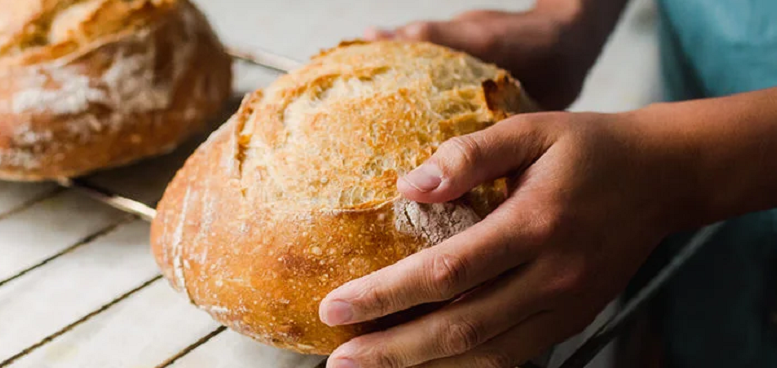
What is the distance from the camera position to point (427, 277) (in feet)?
2.10

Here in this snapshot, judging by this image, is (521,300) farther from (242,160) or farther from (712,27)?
(712,27)

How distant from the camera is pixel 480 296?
68cm

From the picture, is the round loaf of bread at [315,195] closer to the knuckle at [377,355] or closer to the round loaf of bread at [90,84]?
the knuckle at [377,355]

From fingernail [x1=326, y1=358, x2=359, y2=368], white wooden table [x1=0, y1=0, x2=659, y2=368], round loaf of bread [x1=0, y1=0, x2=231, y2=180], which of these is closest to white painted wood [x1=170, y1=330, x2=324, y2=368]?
white wooden table [x1=0, y1=0, x2=659, y2=368]

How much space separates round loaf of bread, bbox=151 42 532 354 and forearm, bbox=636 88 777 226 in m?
0.17

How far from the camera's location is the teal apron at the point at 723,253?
1001 mm

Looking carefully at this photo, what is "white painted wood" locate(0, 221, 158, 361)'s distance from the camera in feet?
2.80

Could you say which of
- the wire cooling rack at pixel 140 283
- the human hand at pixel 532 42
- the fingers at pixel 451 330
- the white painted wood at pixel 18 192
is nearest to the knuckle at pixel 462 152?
the fingers at pixel 451 330

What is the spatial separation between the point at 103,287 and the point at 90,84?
0.29 m

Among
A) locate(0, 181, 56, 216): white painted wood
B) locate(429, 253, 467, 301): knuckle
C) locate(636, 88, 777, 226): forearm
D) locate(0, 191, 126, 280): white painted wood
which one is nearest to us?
locate(429, 253, 467, 301): knuckle

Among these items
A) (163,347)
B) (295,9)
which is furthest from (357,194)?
(295,9)

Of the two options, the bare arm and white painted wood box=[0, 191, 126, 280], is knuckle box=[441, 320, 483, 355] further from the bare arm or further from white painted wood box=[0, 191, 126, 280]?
white painted wood box=[0, 191, 126, 280]

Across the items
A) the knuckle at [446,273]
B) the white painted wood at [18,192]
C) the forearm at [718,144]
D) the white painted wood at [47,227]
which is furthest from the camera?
the white painted wood at [18,192]

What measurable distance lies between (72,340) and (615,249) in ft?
1.93
